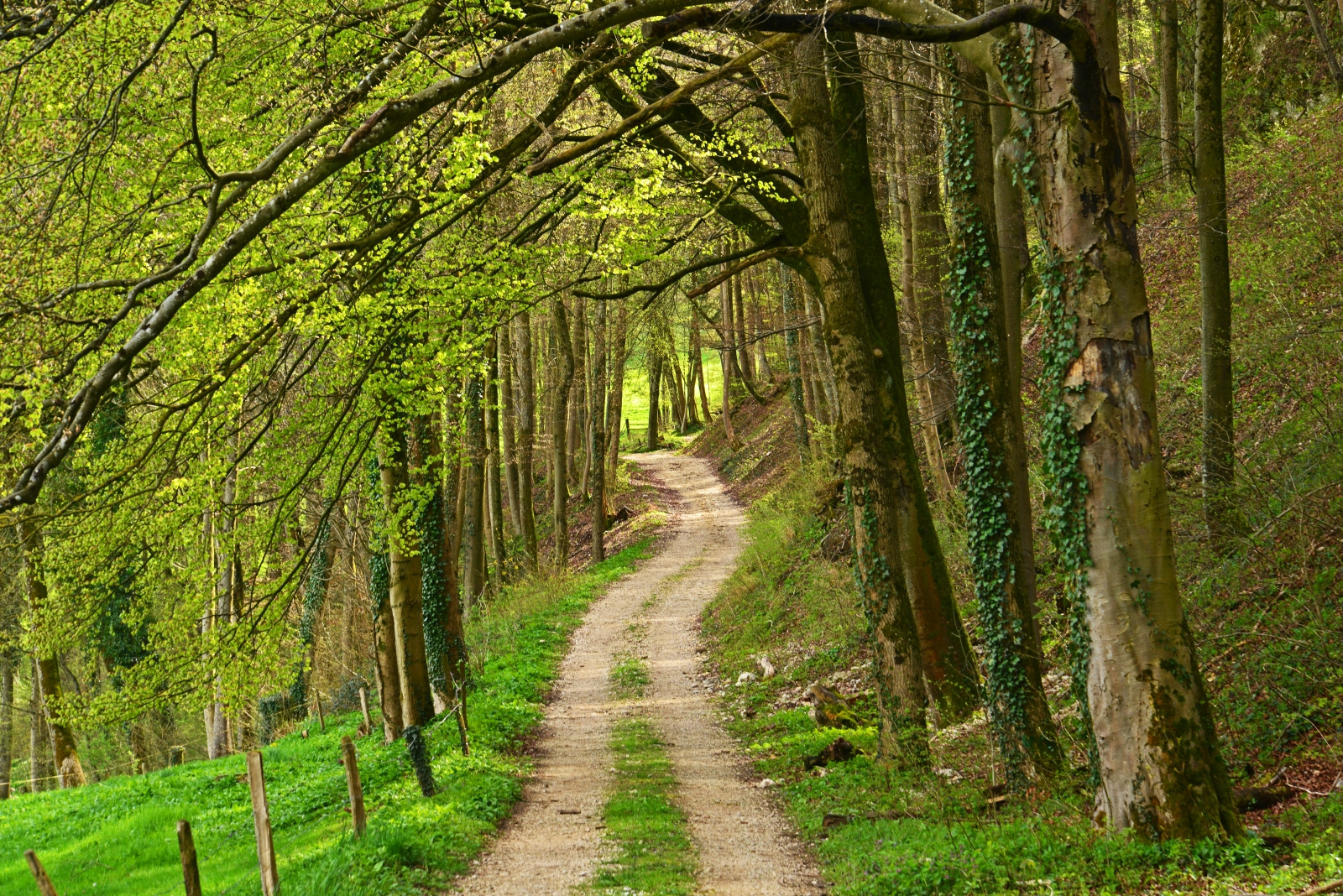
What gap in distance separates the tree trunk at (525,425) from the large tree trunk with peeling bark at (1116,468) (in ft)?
54.4

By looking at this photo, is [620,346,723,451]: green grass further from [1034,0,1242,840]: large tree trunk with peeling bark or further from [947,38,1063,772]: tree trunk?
[1034,0,1242,840]: large tree trunk with peeling bark

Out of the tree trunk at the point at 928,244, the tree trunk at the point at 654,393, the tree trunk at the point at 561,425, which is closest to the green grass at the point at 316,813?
the tree trunk at the point at 561,425

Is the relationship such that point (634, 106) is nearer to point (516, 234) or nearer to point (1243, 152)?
point (516, 234)

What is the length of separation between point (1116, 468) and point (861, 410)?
3910 millimetres

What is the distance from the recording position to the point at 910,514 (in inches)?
378

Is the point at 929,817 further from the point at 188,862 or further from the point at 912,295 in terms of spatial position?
the point at 912,295

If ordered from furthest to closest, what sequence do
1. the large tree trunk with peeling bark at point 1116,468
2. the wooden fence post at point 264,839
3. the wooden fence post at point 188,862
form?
1. the wooden fence post at point 264,839
2. the wooden fence post at point 188,862
3. the large tree trunk with peeling bark at point 1116,468

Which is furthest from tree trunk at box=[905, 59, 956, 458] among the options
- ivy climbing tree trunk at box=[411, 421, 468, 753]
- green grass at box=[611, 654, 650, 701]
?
ivy climbing tree trunk at box=[411, 421, 468, 753]

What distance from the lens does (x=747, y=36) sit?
8.67 m

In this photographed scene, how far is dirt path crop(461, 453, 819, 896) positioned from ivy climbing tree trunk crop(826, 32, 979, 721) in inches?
92.1

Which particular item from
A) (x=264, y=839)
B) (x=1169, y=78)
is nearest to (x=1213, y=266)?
(x=1169, y=78)

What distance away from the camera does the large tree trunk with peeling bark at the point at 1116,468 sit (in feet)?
17.9

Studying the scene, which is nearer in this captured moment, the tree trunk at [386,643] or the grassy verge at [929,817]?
the grassy verge at [929,817]

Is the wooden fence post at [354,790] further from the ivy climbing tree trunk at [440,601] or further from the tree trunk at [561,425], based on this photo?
the tree trunk at [561,425]
